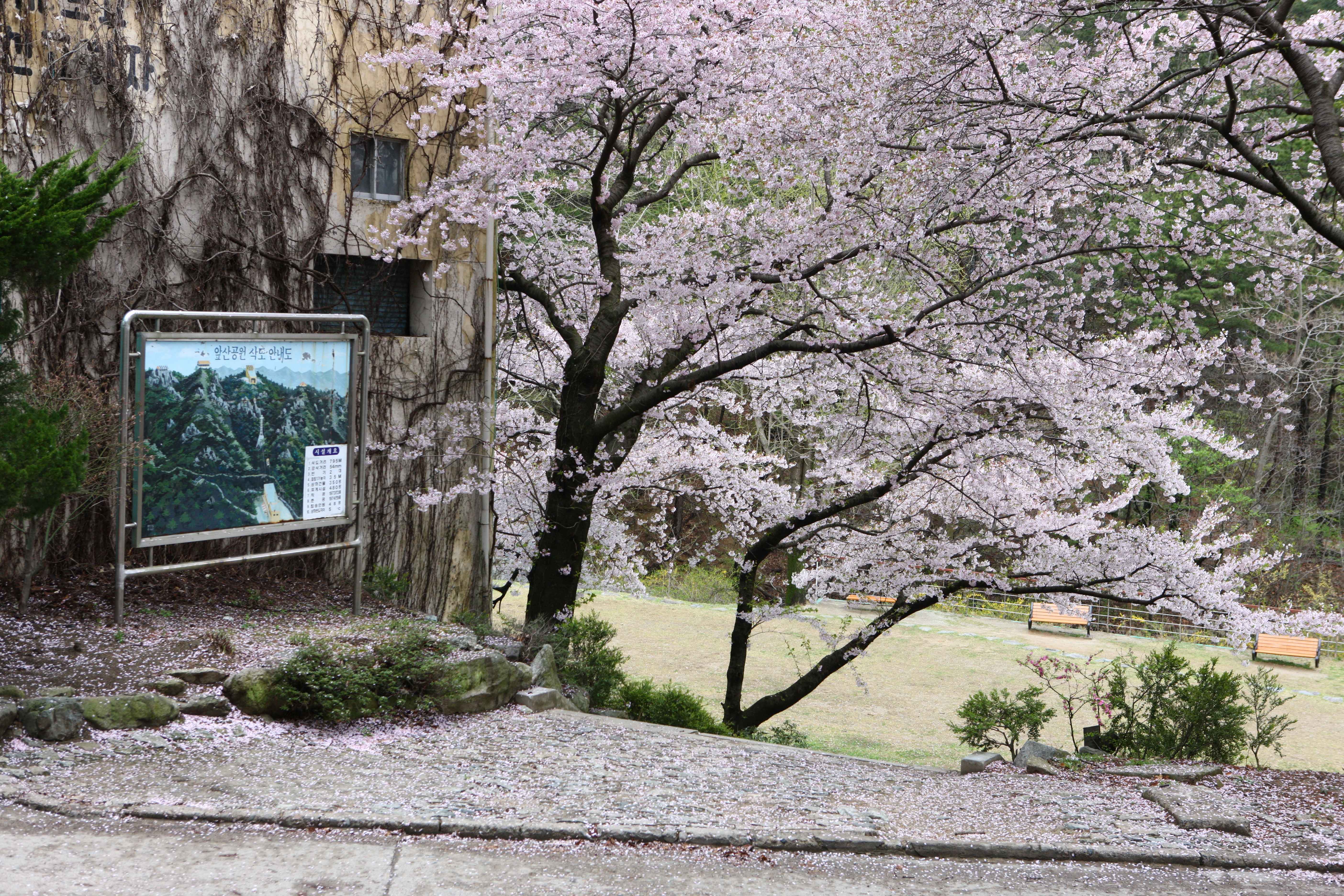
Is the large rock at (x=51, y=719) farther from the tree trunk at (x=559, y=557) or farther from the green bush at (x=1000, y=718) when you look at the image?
the green bush at (x=1000, y=718)

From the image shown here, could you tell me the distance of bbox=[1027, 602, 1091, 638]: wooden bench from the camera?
19.3 m

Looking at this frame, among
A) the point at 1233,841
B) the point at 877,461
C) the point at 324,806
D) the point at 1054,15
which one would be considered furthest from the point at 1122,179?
the point at 877,461

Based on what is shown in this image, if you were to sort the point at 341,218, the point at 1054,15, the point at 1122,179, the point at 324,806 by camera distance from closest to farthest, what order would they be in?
1. the point at 324,806
2. the point at 1054,15
3. the point at 1122,179
4. the point at 341,218

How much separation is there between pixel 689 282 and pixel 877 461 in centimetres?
797

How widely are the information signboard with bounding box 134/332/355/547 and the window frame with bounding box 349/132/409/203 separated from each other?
1.78 metres

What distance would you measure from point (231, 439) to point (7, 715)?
262 cm

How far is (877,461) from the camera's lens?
1652cm

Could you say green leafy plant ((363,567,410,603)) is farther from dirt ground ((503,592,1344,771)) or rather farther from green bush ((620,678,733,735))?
dirt ground ((503,592,1344,771))

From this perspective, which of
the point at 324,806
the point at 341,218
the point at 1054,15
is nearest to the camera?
the point at 324,806

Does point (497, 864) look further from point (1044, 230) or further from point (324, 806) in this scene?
point (1044, 230)

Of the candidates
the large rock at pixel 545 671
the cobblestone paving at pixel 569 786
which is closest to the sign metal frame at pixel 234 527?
the large rock at pixel 545 671

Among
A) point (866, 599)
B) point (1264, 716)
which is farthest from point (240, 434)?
point (866, 599)

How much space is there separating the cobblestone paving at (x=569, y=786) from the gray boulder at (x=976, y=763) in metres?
0.90

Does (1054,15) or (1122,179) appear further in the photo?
(1122,179)
